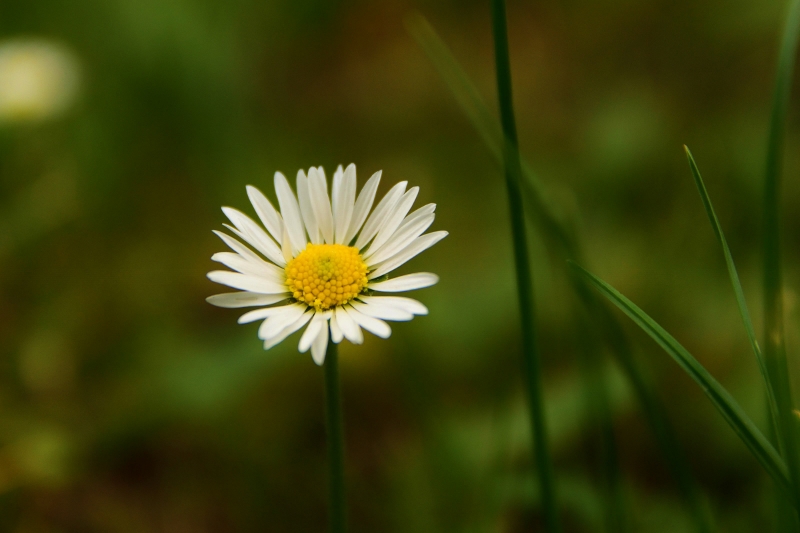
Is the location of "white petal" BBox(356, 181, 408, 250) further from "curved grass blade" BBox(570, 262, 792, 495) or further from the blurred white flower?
the blurred white flower

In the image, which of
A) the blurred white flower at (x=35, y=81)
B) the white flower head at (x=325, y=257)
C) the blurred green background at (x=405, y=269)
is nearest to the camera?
the white flower head at (x=325, y=257)

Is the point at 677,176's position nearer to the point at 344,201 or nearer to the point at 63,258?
the point at 344,201

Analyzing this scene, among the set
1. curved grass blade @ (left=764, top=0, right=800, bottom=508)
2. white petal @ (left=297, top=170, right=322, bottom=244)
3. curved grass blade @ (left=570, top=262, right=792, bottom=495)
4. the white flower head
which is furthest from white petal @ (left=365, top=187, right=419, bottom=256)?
curved grass blade @ (left=764, top=0, right=800, bottom=508)

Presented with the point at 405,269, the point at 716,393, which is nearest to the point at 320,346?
the point at 716,393

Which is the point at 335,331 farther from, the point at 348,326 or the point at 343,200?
the point at 343,200

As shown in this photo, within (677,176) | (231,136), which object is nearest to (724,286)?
(677,176)

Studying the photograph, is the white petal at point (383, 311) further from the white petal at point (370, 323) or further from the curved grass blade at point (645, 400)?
the curved grass blade at point (645, 400)

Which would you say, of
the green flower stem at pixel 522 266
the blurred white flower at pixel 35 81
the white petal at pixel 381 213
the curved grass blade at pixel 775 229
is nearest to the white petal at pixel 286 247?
the white petal at pixel 381 213

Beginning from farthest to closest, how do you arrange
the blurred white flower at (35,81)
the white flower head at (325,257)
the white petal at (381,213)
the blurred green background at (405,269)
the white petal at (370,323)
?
the blurred white flower at (35,81) → the blurred green background at (405,269) → the white petal at (381,213) → the white flower head at (325,257) → the white petal at (370,323)
